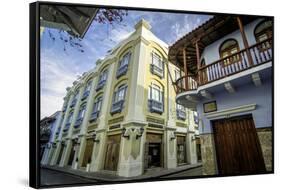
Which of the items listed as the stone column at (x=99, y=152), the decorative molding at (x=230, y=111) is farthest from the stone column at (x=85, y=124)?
the decorative molding at (x=230, y=111)

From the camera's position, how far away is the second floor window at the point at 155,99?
2.62m

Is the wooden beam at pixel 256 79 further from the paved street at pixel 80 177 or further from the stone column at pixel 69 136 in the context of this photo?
the stone column at pixel 69 136

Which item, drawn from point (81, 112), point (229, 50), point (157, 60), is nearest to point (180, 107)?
point (157, 60)

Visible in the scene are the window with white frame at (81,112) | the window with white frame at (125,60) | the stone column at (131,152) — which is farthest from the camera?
the window with white frame at (125,60)

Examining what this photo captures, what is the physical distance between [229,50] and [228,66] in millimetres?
243

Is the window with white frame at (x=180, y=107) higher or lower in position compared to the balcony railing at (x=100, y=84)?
lower

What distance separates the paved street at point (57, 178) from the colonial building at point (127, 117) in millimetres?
92

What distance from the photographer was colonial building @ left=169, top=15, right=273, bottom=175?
2830mm

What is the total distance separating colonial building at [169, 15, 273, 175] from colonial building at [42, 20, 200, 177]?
221mm

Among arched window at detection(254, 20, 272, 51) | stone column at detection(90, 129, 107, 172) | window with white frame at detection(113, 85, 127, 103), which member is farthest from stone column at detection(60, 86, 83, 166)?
arched window at detection(254, 20, 272, 51)

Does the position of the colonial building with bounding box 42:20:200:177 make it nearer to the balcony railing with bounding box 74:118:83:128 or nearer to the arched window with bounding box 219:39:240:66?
the balcony railing with bounding box 74:118:83:128

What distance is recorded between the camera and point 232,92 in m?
2.88

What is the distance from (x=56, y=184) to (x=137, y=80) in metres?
1.23

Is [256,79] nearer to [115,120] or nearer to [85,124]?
[115,120]
